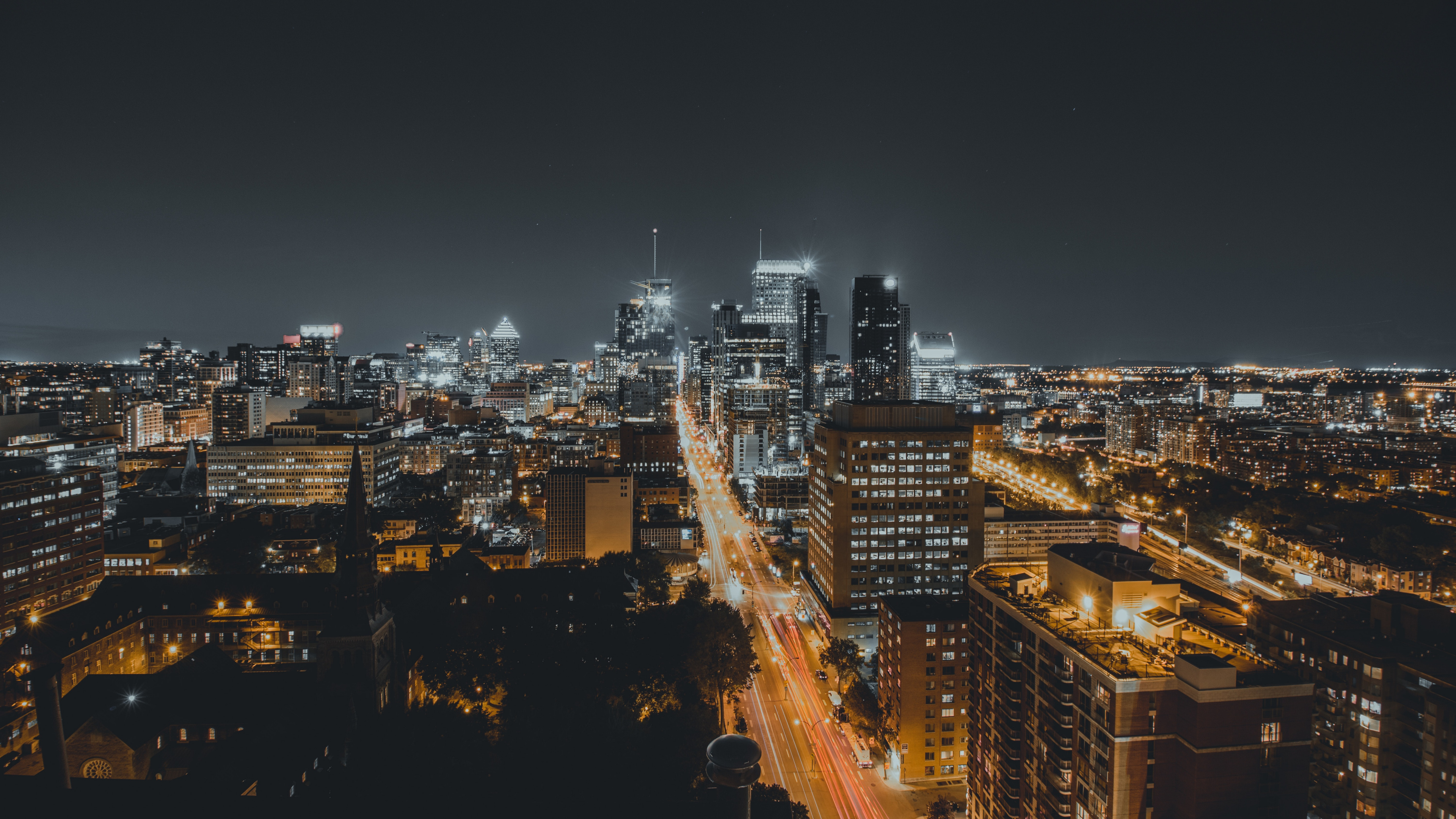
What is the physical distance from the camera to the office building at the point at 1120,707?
781 inches

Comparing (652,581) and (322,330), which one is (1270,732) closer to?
(652,581)

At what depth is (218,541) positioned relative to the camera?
59656mm

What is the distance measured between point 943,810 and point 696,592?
71.1 feet

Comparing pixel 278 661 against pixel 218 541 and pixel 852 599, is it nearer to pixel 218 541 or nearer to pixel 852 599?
pixel 218 541

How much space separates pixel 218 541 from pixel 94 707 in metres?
37.5

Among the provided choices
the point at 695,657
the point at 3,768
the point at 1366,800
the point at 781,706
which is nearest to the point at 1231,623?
the point at 1366,800

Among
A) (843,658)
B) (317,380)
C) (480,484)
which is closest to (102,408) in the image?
(317,380)

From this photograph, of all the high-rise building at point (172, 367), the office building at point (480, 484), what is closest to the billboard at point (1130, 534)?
the office building at point (480, 484)

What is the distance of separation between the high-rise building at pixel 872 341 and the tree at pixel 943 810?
474 ft

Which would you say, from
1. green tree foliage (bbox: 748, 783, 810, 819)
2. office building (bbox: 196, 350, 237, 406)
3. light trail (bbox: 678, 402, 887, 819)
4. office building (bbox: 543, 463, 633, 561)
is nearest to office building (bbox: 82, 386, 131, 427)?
office building (bbox: 196, 350, 237, 406)

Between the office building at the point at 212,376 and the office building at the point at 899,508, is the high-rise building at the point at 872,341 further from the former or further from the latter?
the office building at the point at 212,376

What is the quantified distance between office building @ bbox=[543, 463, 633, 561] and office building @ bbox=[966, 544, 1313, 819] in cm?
4396

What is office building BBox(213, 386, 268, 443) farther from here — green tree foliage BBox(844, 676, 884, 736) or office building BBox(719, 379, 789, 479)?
green tree foliage BBox(844, 676, 884, 736)

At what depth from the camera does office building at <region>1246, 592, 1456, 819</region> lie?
2688 centimetres
